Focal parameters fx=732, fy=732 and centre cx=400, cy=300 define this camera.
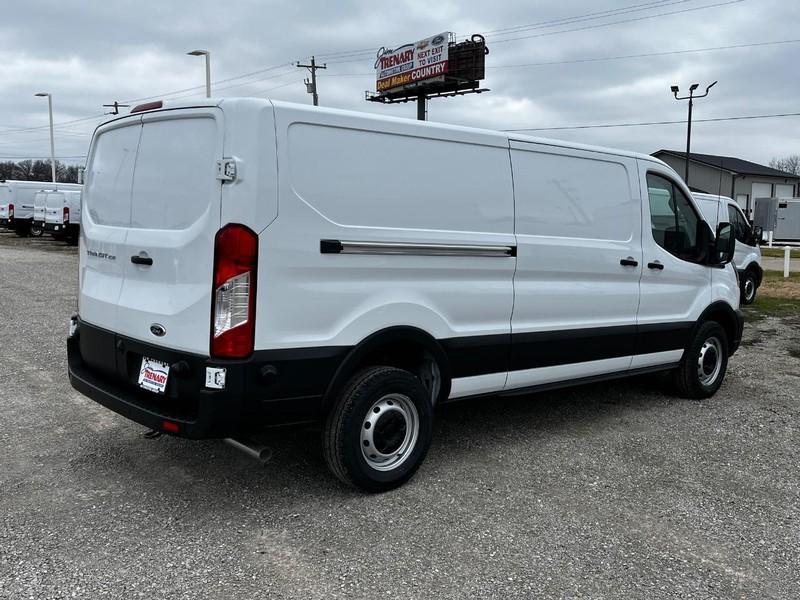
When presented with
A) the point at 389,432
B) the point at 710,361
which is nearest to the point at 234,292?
the point at 389,432

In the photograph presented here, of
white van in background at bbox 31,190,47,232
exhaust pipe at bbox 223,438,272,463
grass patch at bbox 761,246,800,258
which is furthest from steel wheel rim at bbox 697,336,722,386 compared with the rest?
white van in background at bbox 31,190,47,232

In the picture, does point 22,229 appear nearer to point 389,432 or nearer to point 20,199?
point 20,199

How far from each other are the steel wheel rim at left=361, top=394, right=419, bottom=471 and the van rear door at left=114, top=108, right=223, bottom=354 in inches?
41.6

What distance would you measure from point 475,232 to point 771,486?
Result: 2.37m

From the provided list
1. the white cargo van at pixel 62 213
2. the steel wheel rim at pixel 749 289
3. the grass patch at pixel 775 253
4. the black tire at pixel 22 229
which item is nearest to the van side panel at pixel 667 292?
the steel wheel rim at pixel 749 289

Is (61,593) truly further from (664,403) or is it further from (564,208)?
(664,403)

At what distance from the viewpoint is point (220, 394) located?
355 cm

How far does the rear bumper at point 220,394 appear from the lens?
11.7 feet

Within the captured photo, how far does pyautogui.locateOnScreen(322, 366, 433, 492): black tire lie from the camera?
13.0ft

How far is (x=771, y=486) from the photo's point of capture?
4457 millimetres

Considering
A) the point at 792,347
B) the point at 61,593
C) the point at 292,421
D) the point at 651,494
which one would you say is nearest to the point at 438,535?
the point at 292,421

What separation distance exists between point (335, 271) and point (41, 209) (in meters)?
27.8

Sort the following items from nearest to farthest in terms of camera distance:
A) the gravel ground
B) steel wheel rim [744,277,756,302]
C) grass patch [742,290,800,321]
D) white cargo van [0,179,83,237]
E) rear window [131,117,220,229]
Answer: the gravel ground → rear window [131,117,220,229] → grass patch [742,290,800,321] → steel wheel rim [744,277,756,302] → white cargo van [0,179,83,237]

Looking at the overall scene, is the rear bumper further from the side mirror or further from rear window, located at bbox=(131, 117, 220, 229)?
the side mirror
